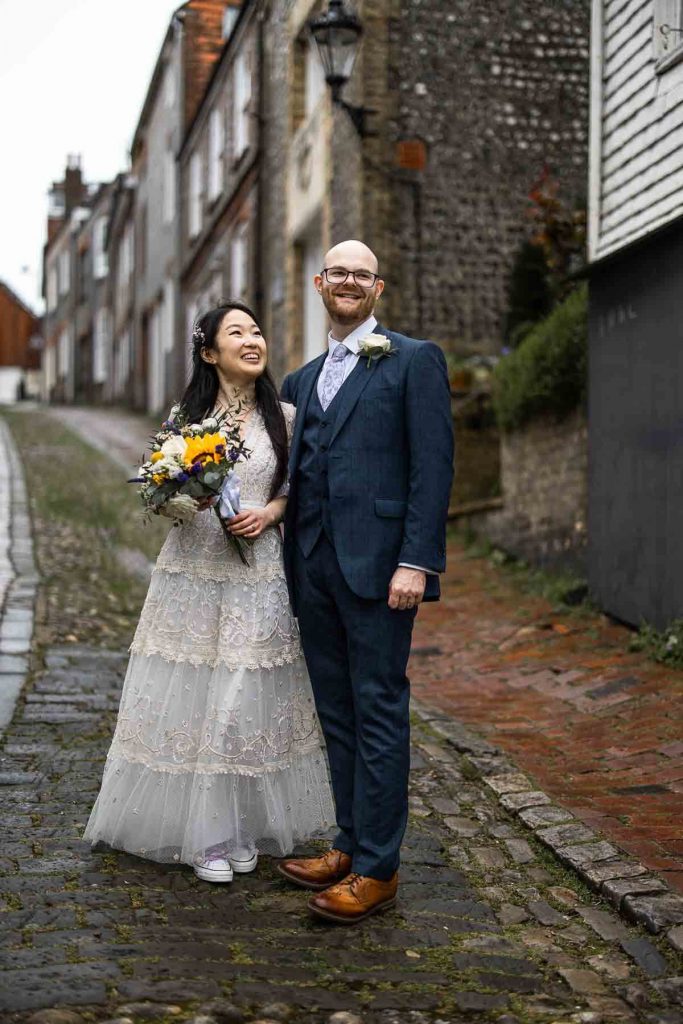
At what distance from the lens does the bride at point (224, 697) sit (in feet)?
13.9

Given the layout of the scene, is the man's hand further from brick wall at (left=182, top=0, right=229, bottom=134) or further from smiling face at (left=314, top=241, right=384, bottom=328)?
brick wall at (left=182, top=0, right=229, bottom=134)

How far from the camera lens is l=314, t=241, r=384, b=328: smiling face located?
4.01 metres

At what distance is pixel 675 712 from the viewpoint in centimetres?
641

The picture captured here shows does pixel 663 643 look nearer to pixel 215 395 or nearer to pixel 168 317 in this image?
pixel 215 395

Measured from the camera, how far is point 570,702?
694 cm

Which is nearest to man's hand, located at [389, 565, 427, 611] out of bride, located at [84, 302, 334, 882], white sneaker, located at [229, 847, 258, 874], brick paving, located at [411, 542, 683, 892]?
bride, located at [84, 302, 334, 882]

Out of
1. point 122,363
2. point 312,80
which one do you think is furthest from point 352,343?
point 122,363

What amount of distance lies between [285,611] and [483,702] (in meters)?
2.99

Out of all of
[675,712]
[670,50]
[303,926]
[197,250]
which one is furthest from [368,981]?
[197,250]

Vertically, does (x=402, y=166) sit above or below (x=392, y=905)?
above

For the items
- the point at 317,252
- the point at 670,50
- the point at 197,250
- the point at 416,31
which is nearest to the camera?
the point at 670,50

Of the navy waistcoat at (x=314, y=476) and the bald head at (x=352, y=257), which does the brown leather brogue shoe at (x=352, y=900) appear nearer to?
the navy waistcoat at (x=314, y=476)

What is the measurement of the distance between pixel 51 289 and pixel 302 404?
5759 centimetres

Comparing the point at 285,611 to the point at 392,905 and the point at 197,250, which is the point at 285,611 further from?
the point at 197,250
